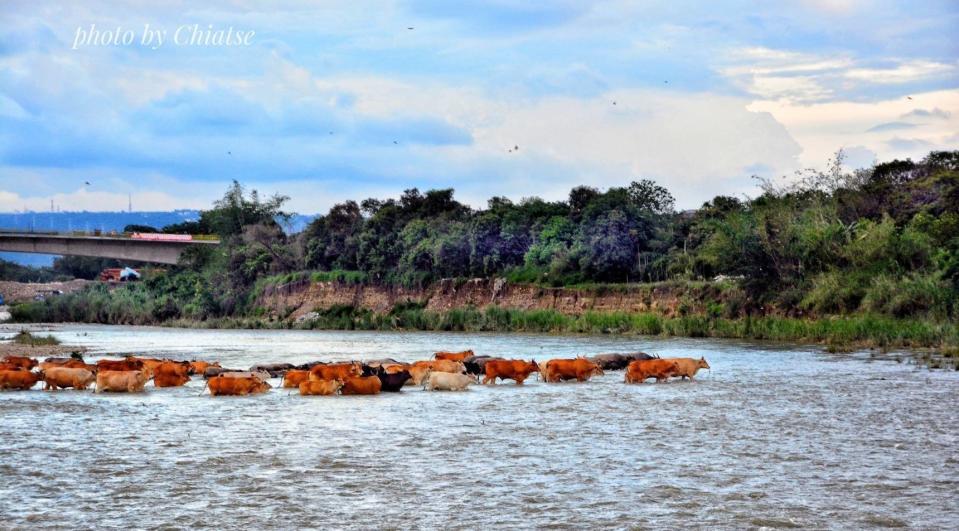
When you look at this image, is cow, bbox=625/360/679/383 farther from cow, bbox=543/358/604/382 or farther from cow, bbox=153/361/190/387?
cow, bbox=153/361/190/387

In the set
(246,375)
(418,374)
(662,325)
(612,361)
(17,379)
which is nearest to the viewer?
(17,379)

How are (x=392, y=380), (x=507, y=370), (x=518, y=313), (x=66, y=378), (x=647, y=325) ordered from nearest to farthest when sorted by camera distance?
(x=392, y=380)
(x=66, y=378)
(x=507, y=370)
(x=647, y=325)
(x=518, y=313)

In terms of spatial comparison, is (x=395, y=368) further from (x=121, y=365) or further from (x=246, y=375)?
(x=121, y=365)

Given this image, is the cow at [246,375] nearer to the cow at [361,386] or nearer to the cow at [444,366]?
the cow at [361,386]

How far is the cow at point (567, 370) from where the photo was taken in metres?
30.5

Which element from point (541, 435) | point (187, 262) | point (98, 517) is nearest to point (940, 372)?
point (541, 435)

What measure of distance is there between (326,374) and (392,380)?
1935 mm

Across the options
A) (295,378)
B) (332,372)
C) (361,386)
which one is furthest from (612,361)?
(295,378)

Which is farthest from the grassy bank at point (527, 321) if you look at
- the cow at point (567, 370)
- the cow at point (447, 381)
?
the cow at point (447, 381)

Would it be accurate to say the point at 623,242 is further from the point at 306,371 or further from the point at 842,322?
the point at 306,371

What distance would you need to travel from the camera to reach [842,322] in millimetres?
48188

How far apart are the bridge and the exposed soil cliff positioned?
17.8 meters

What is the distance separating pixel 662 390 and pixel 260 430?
36.4 feet

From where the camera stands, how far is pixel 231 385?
27.0 m
